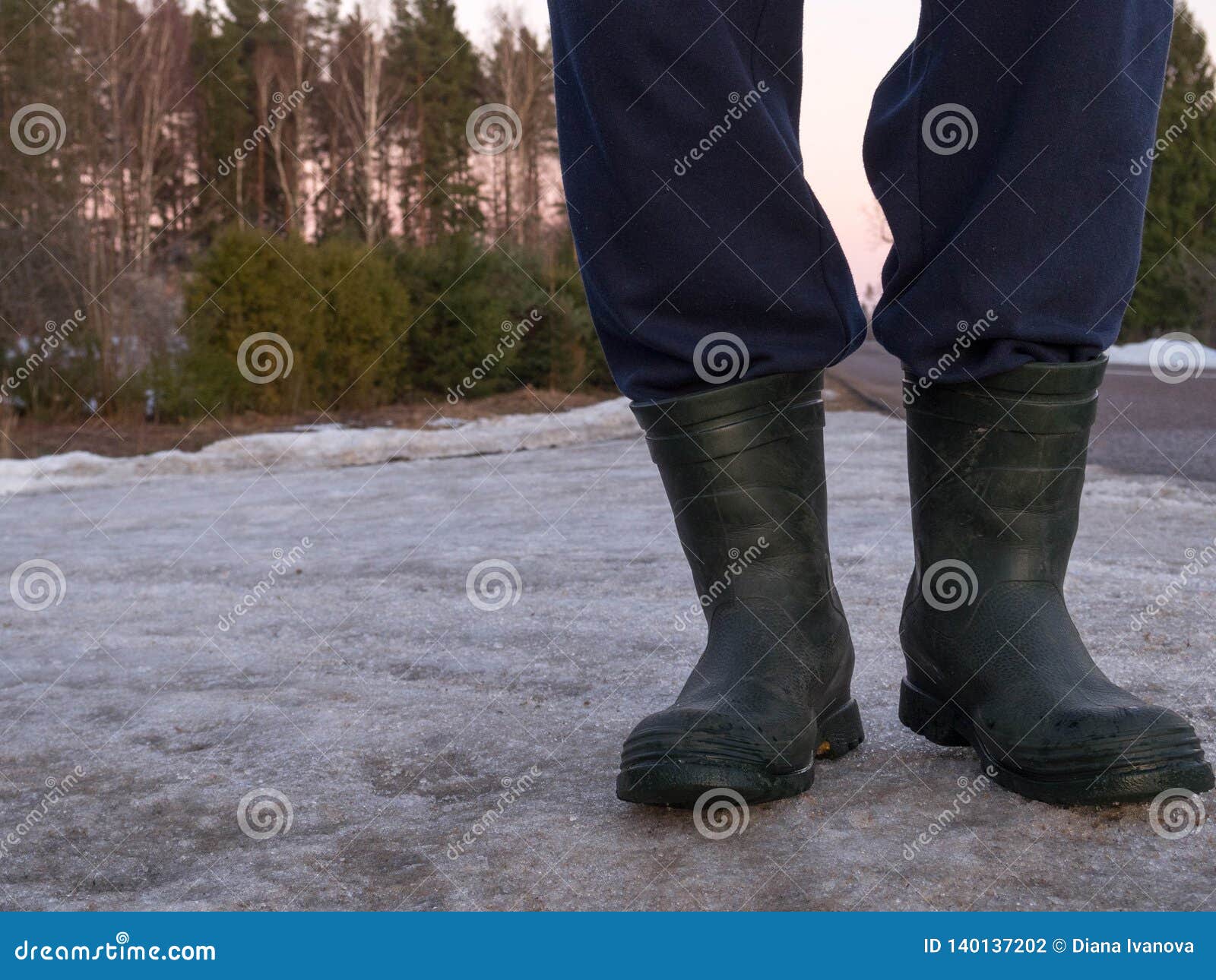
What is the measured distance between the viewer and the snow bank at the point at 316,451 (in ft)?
18.8

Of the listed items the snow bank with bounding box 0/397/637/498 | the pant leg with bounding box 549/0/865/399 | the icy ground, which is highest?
the pant leg with bounding box 549/0/865/399

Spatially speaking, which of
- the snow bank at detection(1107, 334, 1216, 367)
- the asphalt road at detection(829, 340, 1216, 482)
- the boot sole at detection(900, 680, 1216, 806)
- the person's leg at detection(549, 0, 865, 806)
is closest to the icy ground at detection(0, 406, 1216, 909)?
the boot sole at detection(900, 680, 1216, 806)

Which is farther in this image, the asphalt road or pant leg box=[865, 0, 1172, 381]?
the asphalt road

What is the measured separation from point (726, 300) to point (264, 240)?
342 inches

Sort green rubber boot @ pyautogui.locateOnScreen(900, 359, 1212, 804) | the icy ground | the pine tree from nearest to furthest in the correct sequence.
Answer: the icy ground → green rubber boot @ pyautogui.locateOnScreen(900, 359, 1212, 804) → the pine tree

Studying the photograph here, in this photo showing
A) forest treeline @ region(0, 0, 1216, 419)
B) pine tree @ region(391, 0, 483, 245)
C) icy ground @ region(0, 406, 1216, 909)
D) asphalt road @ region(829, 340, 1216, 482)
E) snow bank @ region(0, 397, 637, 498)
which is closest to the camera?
icy ground @ region(0, 406, 1216, 909)

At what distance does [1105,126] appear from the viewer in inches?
44.1

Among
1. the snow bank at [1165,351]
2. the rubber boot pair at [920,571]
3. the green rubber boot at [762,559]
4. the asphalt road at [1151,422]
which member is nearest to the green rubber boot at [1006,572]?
the rubber boot pair at [920,571]

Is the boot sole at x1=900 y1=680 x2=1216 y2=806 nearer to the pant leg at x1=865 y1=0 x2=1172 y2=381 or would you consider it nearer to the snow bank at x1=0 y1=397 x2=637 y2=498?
the pant leg at x1=865 y1=0 x2=1172 y2=381

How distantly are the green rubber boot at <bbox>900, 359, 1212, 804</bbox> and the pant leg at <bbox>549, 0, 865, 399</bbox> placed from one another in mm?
174

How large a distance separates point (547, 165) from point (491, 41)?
8.13ft

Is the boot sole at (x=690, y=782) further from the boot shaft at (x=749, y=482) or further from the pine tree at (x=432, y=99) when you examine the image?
the pine tree at (x=432, y=99)

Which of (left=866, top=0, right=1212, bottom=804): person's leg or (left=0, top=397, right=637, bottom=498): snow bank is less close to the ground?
(left=866, top=0, right=1212, bottom=804): person's leg

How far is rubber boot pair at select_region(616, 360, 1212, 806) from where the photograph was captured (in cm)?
110
